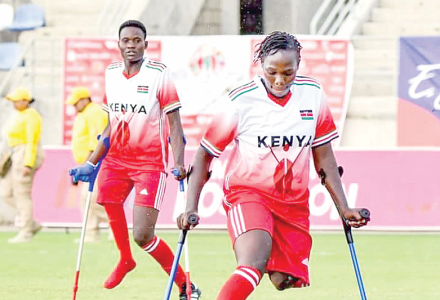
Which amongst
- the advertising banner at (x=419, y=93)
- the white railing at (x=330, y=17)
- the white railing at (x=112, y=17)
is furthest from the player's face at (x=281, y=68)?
the white railing at (x=112, y=17)

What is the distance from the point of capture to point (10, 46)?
24656 millimetres

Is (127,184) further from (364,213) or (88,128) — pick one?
(88,128)

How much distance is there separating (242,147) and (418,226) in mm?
10524

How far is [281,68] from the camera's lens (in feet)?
22.9

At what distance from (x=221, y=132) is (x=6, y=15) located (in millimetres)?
19312

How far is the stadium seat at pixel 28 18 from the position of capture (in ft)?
82.2

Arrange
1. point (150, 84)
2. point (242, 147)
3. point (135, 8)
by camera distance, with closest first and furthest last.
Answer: point (242, 147)
point (150, 84)
point (135, 8)

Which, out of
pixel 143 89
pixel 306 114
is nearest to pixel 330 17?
pixel 143 89

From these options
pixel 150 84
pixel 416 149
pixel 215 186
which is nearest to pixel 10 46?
pixel 215 186

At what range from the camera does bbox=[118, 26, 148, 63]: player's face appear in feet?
32.2

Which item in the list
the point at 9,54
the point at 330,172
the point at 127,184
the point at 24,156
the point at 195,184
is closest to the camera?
the point at 195,184

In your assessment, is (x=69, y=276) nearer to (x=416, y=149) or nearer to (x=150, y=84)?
(x=150, y=84)

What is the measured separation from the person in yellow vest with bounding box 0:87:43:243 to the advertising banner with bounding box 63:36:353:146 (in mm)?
4006

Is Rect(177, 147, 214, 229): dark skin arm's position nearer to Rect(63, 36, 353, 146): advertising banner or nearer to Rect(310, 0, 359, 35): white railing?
Rect(63, 36, 353, 146): advertising banner
